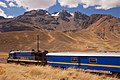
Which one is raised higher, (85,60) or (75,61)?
(85,60)

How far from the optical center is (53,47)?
137 meters

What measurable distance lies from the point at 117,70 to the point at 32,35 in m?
142

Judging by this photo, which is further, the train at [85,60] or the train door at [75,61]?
the train door at [75,61]

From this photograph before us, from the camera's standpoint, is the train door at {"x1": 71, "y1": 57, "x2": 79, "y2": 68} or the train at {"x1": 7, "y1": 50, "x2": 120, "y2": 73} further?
the train door at {"x1": 71, "y1": 57, "x2": 79, "y2": 68}

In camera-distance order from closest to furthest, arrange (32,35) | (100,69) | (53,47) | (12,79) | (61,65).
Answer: (12,79), (100,69), (61,65), (53,47), (32,35)

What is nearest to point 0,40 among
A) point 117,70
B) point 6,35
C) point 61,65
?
point 6,35

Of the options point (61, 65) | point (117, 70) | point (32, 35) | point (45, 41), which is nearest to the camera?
point (117, 70)

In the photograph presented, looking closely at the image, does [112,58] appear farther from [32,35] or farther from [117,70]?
[32,35]

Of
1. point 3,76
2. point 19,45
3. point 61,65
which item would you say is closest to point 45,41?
point 19,45

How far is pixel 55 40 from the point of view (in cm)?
15600

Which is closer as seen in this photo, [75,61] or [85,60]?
[85,60]

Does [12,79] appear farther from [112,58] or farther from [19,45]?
[19,45]

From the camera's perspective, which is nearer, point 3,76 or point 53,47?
point 3,76

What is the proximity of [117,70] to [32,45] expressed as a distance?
11885cm
